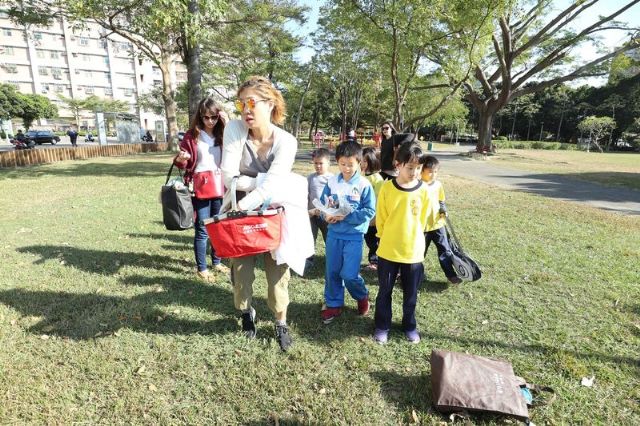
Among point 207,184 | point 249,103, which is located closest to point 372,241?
point 207,184

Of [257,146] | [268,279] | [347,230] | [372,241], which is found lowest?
[372,241]

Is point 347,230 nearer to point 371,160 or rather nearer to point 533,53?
point 371,160

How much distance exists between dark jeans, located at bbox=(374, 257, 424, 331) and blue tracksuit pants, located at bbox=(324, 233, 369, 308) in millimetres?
275

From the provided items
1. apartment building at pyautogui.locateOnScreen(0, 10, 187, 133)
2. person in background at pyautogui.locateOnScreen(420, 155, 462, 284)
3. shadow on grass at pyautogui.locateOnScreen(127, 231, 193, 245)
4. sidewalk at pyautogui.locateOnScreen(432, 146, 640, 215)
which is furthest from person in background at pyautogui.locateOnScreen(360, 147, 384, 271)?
apartment building at pyautogui.locateOnScreen(0, 10, 187, 133)

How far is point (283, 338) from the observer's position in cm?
290

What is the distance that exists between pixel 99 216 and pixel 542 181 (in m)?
14.0

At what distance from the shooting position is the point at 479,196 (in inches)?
389

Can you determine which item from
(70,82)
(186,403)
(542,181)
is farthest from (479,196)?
(70,82)

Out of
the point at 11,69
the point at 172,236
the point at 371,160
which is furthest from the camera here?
the point at 11,69

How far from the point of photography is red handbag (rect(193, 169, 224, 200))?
3801 mm

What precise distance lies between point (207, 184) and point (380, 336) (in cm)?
230

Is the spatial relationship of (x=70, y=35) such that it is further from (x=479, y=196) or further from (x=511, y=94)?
(x=479, y=196)

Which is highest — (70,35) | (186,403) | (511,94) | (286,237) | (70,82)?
(70,35)

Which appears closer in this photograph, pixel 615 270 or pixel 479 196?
pixel 615 270
